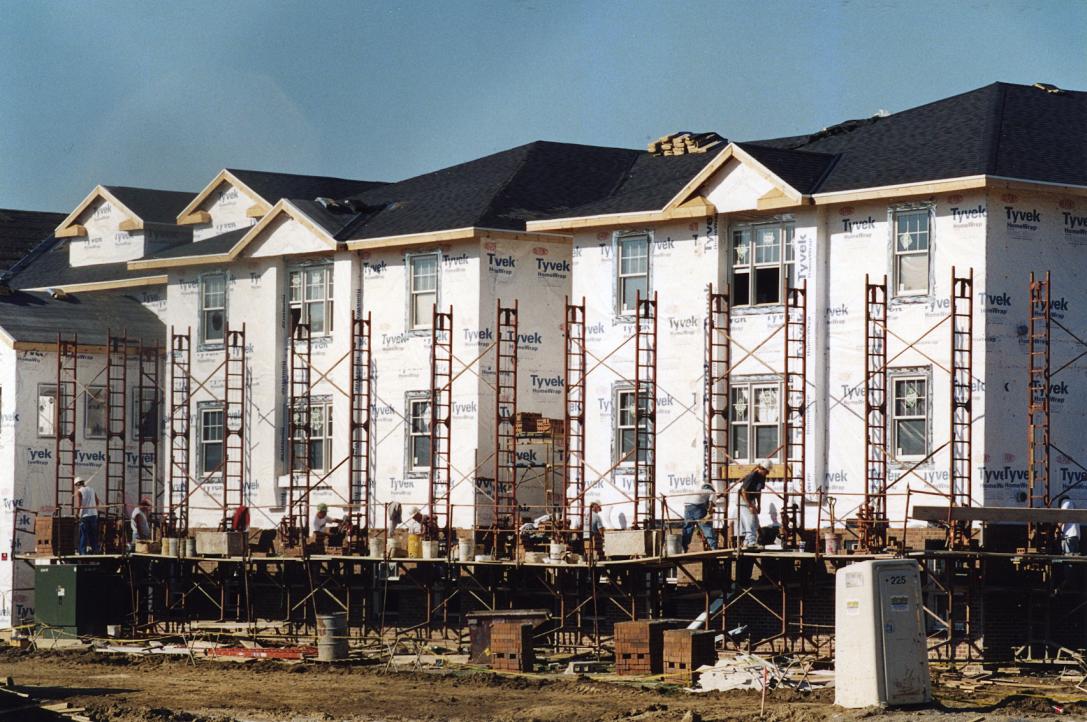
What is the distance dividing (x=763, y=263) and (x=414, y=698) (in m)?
12.8

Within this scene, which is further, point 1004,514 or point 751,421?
point 751,421

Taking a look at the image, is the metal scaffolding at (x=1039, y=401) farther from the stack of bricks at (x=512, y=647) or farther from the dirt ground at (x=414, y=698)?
the stack of bricks at (x=512, y=647)

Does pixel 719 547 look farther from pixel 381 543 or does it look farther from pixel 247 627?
pixel 247 627

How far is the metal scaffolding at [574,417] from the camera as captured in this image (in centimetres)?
4097

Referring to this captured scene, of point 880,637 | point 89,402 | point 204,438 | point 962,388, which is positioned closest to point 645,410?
point 962,388

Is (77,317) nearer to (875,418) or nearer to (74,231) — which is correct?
(74,231)

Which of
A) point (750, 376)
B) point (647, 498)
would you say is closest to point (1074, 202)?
point (750, 376)

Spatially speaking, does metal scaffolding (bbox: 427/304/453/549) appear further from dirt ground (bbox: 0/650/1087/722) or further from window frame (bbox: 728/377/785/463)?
dirt ground (bbox: 0/650/1087/722)

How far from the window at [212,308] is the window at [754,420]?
1511cm

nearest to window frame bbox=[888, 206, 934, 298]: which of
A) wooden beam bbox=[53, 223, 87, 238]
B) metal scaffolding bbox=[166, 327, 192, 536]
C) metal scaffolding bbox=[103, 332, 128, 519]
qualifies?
metal scaffolding bbox=[166, 327, 192, 536]

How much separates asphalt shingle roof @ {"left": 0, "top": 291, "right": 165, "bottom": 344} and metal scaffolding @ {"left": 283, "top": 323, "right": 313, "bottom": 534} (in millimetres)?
6342

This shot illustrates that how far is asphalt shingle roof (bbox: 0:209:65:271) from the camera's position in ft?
212

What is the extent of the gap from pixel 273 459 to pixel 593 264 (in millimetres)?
9892

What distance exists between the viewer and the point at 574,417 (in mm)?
42406
